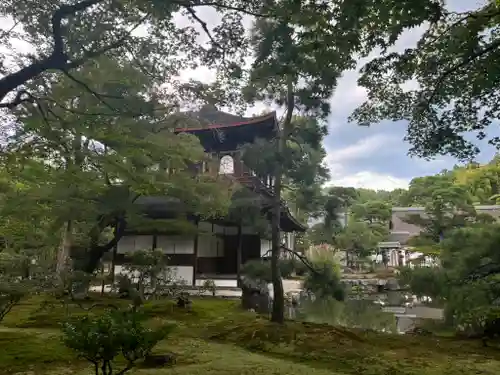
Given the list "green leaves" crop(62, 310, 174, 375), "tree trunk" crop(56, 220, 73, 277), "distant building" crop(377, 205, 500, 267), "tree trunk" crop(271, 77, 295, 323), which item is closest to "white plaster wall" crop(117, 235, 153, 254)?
"tree trunk" crop(56, 220, 73, 277)

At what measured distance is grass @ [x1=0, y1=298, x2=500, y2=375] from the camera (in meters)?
5.14

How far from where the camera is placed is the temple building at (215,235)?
1388 centimetres

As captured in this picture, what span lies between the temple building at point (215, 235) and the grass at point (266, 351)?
17.0 ft

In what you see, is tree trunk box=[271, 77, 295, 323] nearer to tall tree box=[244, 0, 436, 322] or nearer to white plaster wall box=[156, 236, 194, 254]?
tall tree box=[244, 0, 436, 322]

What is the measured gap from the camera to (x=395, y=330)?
984cm

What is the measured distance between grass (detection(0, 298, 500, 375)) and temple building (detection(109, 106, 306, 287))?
520 cm

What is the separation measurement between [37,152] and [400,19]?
550 centimetres

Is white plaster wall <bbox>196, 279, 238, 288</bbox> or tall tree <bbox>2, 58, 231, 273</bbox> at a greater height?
tall tree <bbox>2, 58, 231, 273</bbox>

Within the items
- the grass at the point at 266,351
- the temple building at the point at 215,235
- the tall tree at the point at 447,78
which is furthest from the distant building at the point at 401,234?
the tall tree at the point at 447,78

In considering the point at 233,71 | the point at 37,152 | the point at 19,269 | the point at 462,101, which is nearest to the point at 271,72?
the point at 233,71

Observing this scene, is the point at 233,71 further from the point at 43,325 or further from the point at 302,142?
the point at 43,325

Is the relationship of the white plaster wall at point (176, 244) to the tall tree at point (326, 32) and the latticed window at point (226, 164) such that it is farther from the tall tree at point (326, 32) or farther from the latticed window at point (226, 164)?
the tall tree at point (326, 32)

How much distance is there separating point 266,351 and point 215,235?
8.64 metres

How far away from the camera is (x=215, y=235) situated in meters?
14.9
